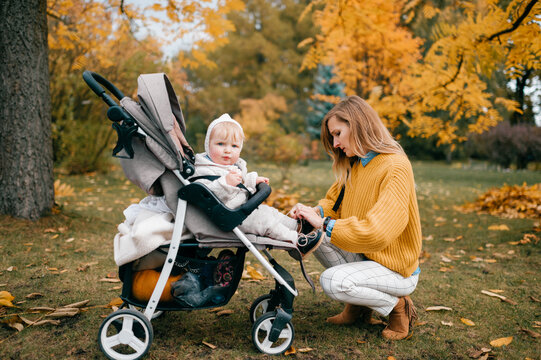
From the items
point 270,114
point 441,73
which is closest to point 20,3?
point 441,73

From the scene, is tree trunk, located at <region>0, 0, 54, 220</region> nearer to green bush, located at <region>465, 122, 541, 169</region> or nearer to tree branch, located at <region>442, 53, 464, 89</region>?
tree branch, located at <region>442, 53, 464, 89</region>

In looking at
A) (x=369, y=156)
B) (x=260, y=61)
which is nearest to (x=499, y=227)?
(x=369, y=156)

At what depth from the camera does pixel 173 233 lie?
2.01 m

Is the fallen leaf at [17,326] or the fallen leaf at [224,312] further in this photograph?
the fallen leaf at [224,312]

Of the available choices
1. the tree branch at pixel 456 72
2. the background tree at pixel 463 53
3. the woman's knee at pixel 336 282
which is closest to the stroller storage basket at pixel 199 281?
the woman's knee at pixel 336 282

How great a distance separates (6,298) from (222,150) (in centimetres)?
183

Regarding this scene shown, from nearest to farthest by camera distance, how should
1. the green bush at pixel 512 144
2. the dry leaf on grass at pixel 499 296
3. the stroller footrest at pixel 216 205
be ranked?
the stroller footrest at pixel 216 205 → the dry leaf on grass at pixel 499 296 → the green bush at pixel 512 144

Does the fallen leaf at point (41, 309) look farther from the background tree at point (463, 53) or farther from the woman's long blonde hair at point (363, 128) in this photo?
the background tree at point (463, 53)

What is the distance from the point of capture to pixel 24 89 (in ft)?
13.6

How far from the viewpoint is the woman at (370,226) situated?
87.1 inches

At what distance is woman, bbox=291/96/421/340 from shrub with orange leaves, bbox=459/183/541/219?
4.96 meters

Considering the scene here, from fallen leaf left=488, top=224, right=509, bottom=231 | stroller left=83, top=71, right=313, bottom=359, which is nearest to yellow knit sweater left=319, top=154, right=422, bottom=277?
stroller left=83, top=71, right=313, bottom=359

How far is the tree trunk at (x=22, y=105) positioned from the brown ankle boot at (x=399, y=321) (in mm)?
3829

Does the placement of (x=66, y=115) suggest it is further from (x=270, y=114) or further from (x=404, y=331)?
(x=270, y=114)
